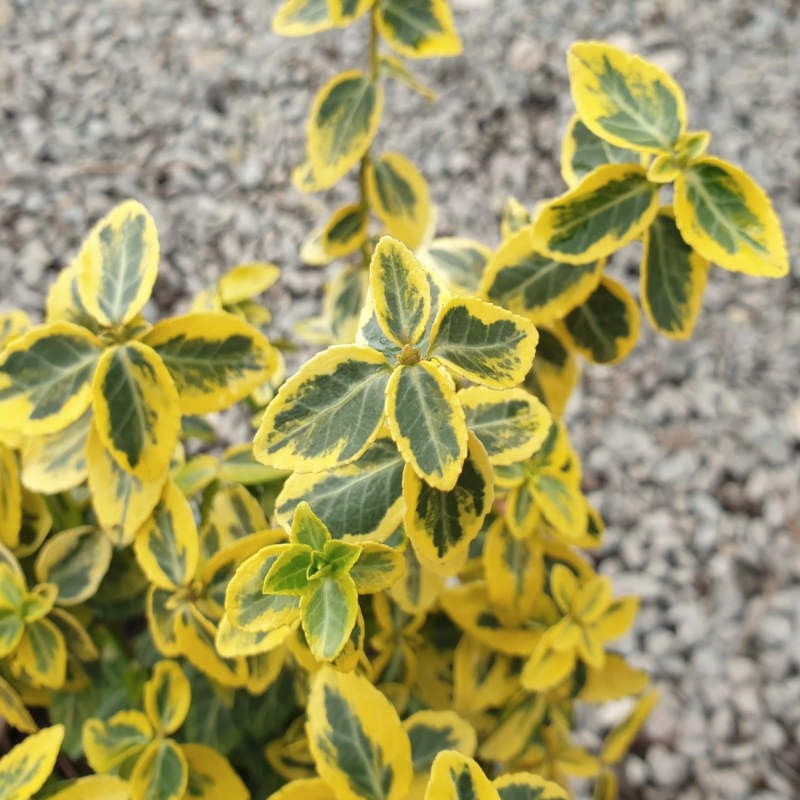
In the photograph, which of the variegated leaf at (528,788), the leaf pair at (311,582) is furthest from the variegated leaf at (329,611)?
the variegated leaf at (528,788)

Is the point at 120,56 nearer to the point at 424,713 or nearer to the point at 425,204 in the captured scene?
the point at 425,204

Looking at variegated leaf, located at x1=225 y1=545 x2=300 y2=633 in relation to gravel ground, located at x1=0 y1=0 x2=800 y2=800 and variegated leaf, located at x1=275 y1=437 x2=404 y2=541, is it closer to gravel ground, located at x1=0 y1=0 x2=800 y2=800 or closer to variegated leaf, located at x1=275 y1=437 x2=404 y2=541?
variegated leaf, located at x1=275 y1=437 x2=404 y2=541

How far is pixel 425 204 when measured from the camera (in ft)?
4.41

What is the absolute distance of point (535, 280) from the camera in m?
1.03

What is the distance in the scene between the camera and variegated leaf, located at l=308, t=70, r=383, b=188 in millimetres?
1190

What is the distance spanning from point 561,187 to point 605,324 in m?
1.60

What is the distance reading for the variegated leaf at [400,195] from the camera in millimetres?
1326

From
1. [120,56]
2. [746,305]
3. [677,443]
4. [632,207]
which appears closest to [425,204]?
[632,207]

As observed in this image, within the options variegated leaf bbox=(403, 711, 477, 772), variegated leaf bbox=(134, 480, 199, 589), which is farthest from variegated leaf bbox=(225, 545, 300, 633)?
variegated leaf bbox=(403, 711, 477, 772)

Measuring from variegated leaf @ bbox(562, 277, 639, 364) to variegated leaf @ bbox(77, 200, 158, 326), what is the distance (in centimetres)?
47

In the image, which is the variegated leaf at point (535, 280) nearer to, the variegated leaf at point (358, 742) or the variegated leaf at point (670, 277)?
the variegated leaf at point (670, 277)

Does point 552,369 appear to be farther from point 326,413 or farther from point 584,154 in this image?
point 326,413

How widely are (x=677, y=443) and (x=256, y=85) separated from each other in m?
1.49

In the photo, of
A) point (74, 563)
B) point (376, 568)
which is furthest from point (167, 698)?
point (376, 568)
